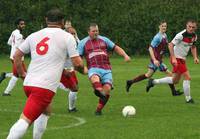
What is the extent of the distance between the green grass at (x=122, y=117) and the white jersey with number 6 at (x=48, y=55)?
2577 millimetres

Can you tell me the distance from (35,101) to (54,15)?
1.18 meters

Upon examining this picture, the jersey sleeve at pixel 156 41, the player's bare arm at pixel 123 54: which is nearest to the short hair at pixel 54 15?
the player's bare arm at pixel 123 54

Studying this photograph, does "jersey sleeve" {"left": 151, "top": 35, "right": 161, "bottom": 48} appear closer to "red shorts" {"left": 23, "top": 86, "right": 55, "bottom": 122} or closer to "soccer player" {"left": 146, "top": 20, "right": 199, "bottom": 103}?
"soccer player" {"left": 146, "top": 20, "right": 199, "bottom": 103}

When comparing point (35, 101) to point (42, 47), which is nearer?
point (35, 101)

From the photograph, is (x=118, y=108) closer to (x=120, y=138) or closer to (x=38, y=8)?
(x=120, y=138)

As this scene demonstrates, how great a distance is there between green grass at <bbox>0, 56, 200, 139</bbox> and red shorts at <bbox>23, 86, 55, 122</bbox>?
8.30ft

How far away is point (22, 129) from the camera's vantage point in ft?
28.6

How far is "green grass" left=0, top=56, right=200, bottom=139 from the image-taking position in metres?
11.7

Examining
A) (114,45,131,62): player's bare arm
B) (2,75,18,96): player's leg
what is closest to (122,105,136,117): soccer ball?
(114,45,131,62): player's bare arm

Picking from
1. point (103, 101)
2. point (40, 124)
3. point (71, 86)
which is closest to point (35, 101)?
point (40, 124)

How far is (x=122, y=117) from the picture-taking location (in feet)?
46.6

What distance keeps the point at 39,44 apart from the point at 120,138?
9.44 feet

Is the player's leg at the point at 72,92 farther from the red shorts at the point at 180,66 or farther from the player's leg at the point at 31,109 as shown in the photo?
the player's leg at the point at 31,109

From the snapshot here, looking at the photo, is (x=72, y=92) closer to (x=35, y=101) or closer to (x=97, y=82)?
(x=97, y=82)
